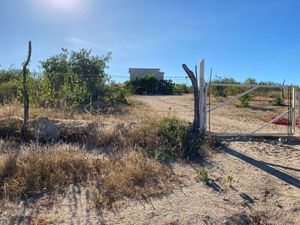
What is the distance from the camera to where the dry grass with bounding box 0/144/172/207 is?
231 inches

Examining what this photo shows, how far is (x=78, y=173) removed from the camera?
6488 mm

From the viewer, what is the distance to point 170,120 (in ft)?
29.5

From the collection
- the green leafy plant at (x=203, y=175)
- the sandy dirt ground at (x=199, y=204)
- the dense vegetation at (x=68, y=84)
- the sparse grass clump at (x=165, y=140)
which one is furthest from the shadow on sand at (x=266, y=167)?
the dense vegetation at (x=68, y=84)

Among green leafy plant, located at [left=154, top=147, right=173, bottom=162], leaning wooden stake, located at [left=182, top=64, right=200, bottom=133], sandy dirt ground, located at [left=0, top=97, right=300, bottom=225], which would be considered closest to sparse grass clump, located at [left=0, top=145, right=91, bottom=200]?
sandy dirt ground, located at [left=0, top=97, right=300, bottom=225]

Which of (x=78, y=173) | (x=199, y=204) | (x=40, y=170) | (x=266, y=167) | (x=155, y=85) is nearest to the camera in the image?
(x=199, y=204)

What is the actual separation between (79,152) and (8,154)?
1.30m

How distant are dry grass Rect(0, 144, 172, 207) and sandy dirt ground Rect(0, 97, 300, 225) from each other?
0.23m

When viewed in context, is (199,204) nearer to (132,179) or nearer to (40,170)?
(132,179)

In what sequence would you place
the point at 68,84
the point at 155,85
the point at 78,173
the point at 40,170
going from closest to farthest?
the point at 40,170 → the point at 78,173 → the point at 68,84 → the point at 155,85

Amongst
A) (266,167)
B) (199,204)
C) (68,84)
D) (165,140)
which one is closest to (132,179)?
(199,204)

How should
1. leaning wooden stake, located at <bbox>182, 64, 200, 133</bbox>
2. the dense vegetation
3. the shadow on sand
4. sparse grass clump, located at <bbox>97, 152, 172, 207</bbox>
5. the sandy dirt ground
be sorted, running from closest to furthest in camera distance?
1. the sandy dirt ground
2. sparse grass clump, located at <bbox>97, 152, 172, 207</bbox>
3. the shadow on sand
4. leaning wooden stake, located at <bbox>182, 64, 200, 133</bbox>
5. the dense vegetation

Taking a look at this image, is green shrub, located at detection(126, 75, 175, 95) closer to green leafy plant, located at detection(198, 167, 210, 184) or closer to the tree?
the tree

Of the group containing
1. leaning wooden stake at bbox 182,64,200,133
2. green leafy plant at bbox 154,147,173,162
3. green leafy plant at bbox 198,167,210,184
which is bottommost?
green leafy plant at bbox 198,167,210,184

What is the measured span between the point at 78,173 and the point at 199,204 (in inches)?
86.3
